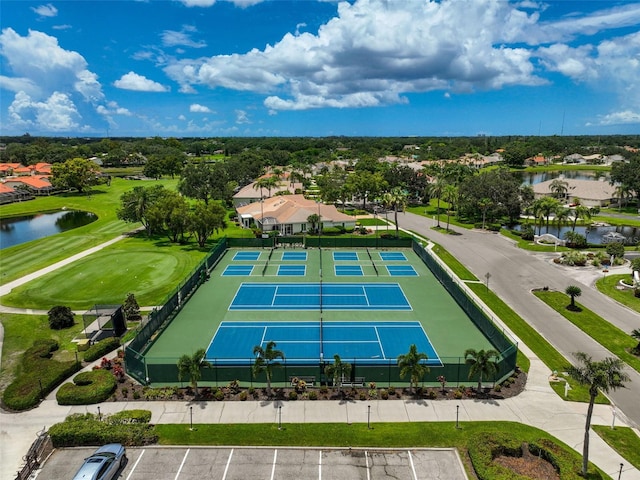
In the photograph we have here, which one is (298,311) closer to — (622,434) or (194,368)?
(194,368)

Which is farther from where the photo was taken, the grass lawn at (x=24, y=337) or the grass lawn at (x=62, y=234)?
the grass lawn at (x=62, y=234)

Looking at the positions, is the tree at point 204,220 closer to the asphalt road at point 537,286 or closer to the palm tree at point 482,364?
the asphalt road at point 537,286

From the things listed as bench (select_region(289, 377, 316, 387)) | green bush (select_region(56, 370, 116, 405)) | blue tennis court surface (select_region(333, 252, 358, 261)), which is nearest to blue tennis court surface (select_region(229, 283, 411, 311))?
blue tennis court surface (select_region(333, 252, 358, 261))

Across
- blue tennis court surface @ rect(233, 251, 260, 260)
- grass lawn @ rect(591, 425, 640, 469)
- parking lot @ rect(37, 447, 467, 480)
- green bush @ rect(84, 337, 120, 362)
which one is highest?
blue tennis court surface @ rect(233, 251, 260, 260)

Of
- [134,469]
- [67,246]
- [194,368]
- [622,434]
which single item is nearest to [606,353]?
[622,434]

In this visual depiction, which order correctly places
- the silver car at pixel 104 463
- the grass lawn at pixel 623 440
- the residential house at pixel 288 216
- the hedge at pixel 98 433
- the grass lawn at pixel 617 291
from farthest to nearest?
the residential house at pixel 288 216 → the grass lawn at pixel 617 291 → the hedge at pixel 98 433 → the grass lawn at pixel 623 440 → the silver car at pixel 104 463

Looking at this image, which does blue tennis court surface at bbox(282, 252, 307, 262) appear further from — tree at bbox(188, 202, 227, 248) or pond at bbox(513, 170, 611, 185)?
pond at bbox(513, 170, 611, 185)

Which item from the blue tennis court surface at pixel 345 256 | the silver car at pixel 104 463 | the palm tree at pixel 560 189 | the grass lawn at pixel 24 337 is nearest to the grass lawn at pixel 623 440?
the silver car at pixel 104 463
